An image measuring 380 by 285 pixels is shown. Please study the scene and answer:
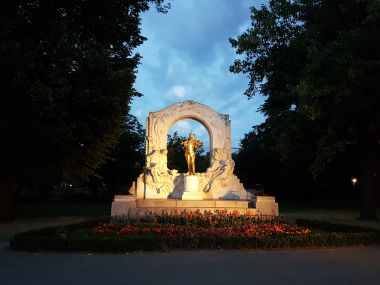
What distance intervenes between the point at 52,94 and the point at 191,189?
8.30 meters

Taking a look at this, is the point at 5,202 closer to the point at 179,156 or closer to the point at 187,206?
the point at 187,206

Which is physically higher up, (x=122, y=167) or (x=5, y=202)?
(x=122, y=167)

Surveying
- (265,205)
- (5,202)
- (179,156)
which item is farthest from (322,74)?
(179,156)

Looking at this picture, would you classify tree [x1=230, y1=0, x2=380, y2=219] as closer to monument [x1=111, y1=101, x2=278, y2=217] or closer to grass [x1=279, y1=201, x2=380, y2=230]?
grass [x1=279, y1=201, x2=380, y2=230]

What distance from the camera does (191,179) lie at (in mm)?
19516

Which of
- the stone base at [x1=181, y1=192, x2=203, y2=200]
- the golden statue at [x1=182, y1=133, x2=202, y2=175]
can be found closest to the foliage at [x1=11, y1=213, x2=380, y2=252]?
the stone base at [x1=181, y1=192, x2=203, y2=200]

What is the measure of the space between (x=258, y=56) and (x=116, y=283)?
2024 centimetres

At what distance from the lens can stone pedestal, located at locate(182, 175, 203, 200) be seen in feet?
62.6

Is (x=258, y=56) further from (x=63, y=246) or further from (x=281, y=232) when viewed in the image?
(x=63, y=246)

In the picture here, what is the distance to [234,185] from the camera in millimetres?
20391

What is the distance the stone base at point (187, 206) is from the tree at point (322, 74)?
9.41ft

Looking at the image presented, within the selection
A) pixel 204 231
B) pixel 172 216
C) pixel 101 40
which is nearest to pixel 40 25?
pixel 101 40

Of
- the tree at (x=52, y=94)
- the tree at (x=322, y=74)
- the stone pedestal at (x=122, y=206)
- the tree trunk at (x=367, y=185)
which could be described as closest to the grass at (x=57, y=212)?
the tree at (x=52, y=94)

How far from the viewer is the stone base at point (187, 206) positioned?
673 inches
